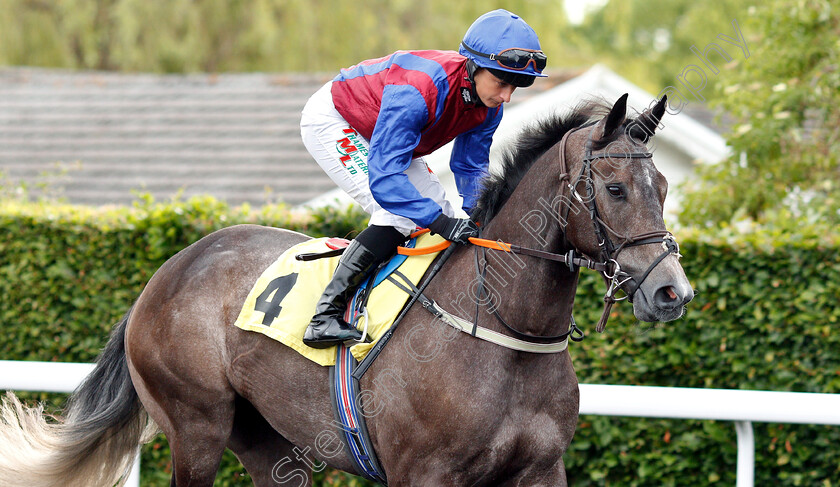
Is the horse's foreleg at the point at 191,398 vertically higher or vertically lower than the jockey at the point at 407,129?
lower

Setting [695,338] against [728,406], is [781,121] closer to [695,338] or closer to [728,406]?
[695,338]

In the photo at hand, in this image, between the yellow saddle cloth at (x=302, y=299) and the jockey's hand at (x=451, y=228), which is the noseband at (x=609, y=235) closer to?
the jockey's hand at (x=451, y=228)

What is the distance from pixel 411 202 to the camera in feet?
8.67

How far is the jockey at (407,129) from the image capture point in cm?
264

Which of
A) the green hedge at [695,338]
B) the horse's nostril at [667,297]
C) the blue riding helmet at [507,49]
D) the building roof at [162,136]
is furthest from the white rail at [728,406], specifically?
the building roof at [162,136]

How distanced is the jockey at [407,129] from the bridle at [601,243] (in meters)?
0.33

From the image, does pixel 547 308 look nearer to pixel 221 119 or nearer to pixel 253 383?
pixel 253 383

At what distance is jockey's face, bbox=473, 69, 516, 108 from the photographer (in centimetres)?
270

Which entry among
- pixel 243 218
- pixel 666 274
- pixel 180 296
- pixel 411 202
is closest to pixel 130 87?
pixel 243 218

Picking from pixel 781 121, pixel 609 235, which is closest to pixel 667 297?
pixel 609 235

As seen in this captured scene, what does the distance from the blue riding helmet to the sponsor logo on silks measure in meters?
0.68

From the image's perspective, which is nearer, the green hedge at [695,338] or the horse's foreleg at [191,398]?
the horse's foreleg at [191,398]

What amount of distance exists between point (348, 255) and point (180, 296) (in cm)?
90

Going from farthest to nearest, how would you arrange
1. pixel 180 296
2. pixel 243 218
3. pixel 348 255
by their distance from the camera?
pixel 243 218 < pixel 180 296 < pixel 348 255
